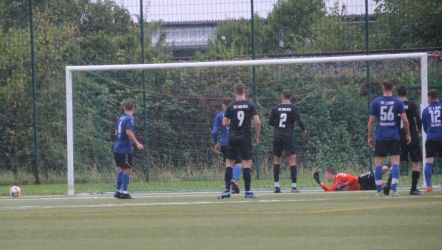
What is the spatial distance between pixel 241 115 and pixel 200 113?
16.7ft

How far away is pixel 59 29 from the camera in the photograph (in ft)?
87.4

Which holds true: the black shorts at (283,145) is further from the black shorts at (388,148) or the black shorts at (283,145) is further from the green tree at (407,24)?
the green tree at (407,24)

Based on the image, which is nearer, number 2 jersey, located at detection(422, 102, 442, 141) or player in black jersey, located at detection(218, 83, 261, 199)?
player in black jersey, located at detection(218, 83, 261, 199)

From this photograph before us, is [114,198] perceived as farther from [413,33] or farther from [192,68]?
[413,33]

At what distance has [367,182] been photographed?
19.8 m

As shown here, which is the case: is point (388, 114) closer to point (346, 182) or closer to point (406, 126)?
point (406, 126)

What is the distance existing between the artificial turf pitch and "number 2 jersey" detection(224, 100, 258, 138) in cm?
123

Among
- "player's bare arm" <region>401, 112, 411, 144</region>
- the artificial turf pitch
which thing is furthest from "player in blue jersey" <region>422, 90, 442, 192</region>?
the artificial turf pitch

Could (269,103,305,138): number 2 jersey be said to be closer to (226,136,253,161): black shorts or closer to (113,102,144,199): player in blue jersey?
(226,136,253,161): black shorts

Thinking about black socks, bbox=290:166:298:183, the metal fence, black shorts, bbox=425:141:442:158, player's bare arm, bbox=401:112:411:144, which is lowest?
black socks, bbox=290:166:298:183

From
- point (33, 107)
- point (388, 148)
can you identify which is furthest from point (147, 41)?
point (388, 148)

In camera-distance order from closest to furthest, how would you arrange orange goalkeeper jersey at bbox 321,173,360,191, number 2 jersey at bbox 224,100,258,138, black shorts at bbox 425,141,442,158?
number 2 jersey at bbox 224,100,258,138 → black shorts at bbox 425,141,442,158 → orange goalkeeper jersey at bbox 321,173,360,191

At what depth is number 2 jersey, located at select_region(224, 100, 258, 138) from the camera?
17.5 metres

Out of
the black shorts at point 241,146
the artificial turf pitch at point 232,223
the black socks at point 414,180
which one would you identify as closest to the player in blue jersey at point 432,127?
the black socks at point 414,180
